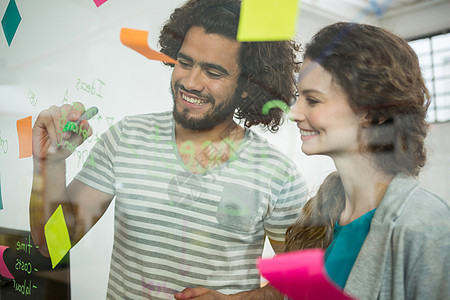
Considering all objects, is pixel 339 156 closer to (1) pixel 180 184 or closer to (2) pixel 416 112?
(2) pixel 416 112

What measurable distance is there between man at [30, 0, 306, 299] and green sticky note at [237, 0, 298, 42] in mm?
15

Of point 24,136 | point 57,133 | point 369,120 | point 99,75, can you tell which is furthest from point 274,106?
point 24,136

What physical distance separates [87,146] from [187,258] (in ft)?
1.23

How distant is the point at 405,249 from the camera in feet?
1.65

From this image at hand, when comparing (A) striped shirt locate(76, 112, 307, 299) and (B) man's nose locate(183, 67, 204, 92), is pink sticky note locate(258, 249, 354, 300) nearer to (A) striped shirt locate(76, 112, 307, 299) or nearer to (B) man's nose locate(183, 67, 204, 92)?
(A) striped shirt locate(76, 112, 307, 299)

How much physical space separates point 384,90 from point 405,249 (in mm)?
196

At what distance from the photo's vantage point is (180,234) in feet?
2.59

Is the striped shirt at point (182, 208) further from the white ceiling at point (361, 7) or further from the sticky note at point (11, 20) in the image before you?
the sticky note at point (11, 20)

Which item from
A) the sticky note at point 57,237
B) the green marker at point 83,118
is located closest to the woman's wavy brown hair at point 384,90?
the green marker at point 83,118

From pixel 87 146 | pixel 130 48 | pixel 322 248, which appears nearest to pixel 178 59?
pixel 130 48

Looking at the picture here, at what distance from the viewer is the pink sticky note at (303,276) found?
0.52m

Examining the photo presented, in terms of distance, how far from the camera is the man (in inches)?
27.5

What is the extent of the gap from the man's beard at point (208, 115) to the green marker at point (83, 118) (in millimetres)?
253

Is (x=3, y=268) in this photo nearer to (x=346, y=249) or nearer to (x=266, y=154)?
(x=266, y=154)
